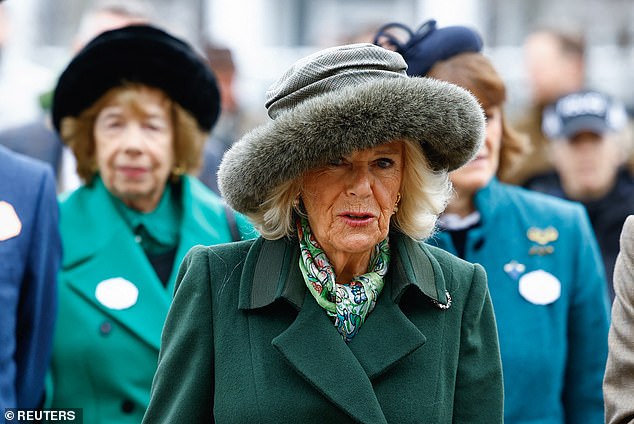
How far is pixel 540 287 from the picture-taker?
4.81m

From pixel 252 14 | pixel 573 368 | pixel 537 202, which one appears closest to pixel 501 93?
pixel 537 202

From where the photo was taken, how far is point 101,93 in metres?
5.24

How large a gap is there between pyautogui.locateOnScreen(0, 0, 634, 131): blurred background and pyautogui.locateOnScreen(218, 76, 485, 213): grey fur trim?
13440 millimetres

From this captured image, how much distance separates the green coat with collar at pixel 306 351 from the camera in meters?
3.47

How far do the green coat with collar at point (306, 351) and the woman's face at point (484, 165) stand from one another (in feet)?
4.06

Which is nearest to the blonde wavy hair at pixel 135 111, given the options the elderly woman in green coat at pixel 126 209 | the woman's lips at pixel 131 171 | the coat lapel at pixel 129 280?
the elderly woman in green coat at pixel 126 209

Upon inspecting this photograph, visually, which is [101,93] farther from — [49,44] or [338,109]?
[49,44]

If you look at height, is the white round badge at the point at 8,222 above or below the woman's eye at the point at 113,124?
below

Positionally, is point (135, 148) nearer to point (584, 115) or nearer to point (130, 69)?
point (130, 69)

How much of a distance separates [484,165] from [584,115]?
2329mm

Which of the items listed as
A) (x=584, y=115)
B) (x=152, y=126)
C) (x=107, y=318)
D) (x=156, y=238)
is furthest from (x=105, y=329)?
(x=584, y=115)

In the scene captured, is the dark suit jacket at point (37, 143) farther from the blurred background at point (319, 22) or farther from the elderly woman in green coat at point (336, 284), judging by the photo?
the blurred background at point (319, 22)

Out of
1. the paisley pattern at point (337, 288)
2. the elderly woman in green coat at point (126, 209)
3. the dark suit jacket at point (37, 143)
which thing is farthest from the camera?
the dark suit jacket at point (37, 143)

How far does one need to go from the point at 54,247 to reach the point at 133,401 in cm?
66
